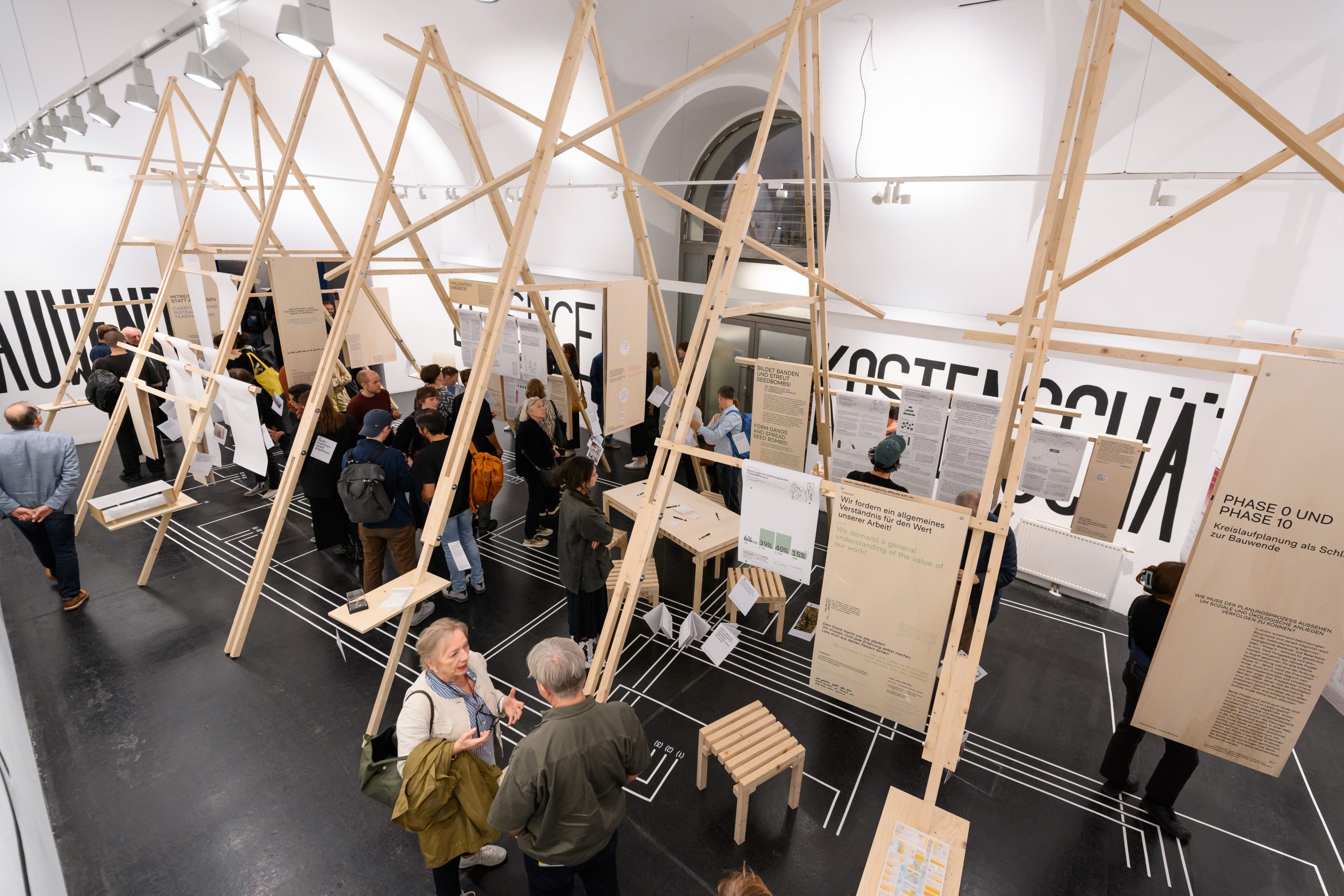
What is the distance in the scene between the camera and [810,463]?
7.44 m

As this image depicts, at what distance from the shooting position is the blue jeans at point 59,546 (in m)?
4.99

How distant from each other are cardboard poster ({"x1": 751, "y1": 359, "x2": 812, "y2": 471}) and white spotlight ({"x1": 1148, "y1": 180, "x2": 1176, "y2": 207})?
2687 mm

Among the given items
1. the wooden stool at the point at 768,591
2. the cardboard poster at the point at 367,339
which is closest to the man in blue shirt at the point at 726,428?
the wooden stool at the point at 768,591

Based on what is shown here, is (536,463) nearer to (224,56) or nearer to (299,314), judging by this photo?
(299,314)

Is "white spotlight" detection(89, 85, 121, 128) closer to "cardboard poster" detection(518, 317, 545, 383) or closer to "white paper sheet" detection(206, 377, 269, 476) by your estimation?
"white paper sheet" detection(206, 377, 269, 476)

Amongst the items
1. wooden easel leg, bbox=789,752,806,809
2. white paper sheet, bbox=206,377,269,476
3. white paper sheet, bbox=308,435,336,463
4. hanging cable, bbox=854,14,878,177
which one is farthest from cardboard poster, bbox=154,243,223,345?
wooden easel leg, bbox=789,752,806,809

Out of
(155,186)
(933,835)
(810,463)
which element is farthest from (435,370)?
(933,835)

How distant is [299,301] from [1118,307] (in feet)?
25.4

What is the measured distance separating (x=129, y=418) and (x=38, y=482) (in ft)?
11.0

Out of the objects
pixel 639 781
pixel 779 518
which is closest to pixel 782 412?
pixel 779 518

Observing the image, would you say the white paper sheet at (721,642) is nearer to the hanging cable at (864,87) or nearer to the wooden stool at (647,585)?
the wooden stool at (647,585)

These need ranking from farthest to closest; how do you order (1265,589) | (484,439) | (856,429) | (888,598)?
(484,439), (856,429), (888,598), (1265,589)

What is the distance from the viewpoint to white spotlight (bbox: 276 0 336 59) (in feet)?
11.4

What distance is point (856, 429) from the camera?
5.46 m
